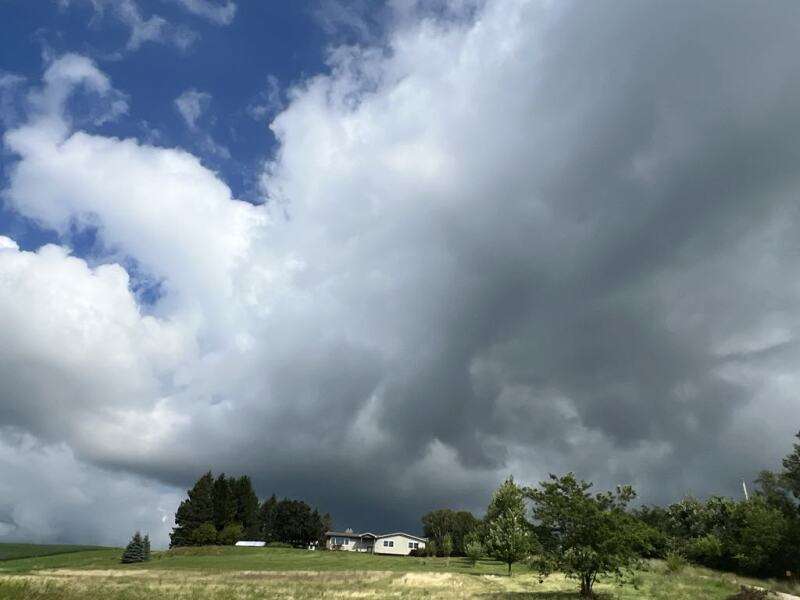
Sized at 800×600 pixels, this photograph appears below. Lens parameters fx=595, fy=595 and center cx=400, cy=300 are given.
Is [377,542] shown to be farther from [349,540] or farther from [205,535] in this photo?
[205,535]

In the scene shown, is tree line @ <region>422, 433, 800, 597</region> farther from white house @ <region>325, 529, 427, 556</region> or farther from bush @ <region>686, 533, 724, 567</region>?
white house @ <region>325, 529, 427, 556</region>

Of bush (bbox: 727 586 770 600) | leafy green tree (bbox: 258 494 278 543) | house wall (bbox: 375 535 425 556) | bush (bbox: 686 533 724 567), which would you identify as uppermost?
leafy green tree (bbox: 258 494 278 543)

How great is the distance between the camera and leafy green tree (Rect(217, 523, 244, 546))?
14750 centimetres

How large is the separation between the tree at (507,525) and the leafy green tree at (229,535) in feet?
251

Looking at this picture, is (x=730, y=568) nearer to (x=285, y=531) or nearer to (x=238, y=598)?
(x=238, y=598)

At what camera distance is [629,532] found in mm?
38875

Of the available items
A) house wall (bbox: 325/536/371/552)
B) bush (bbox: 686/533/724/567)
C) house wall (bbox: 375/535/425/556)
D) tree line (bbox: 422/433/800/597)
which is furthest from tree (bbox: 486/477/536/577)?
house wall (bbox: 325/536/371/552)

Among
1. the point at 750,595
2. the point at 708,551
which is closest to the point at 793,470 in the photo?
the point at 708,551

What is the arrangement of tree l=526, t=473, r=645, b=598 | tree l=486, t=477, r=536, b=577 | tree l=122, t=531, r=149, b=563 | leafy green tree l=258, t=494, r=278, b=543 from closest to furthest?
tree l=526, t=473, r=645, b=598 < tree l=486, t=477, r=536, b=577 < tree l=122, t=531, r=149, b=563 < leafy green tree l=258, t=494, r=278, b=543

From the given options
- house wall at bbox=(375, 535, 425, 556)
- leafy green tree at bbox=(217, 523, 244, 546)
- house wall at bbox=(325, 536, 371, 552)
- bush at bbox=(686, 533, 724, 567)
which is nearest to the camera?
bush at bbox=(686, 533, 724, 567)

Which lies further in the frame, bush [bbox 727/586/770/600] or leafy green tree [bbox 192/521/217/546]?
leafy green tree [bbox 192/521/217/546]

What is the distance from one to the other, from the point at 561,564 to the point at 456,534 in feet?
468

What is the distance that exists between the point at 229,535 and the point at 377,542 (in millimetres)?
39309

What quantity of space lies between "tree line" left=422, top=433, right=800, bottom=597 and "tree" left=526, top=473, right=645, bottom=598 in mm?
63
